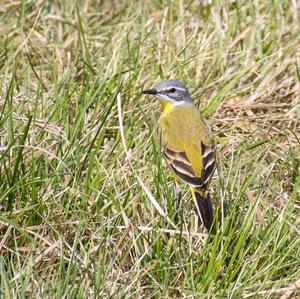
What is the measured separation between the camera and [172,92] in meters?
7.16

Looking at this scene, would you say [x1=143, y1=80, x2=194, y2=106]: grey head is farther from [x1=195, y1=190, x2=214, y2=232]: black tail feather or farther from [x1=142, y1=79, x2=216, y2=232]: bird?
[x1=195, y1=190, x2=214, y2=232]: black tail feather

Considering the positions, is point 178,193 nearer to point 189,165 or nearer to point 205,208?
point 189,165

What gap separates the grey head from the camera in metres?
7.15

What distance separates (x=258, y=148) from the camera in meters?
7.09

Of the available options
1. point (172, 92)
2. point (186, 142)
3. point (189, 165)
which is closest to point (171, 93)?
point (172, 92)

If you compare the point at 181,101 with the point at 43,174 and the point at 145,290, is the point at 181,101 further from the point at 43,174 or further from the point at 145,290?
the point at 145,290

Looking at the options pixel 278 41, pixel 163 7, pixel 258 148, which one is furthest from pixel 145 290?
pixel 163 7

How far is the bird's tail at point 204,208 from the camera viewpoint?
589cm

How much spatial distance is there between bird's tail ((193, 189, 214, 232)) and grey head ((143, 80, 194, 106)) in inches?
43.7

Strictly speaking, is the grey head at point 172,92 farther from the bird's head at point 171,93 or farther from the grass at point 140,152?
the grass at point 140,152

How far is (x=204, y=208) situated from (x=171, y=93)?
137 centimetres

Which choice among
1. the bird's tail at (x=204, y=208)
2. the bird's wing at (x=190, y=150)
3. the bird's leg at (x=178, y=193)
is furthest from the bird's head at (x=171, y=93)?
the bird's tail at (x=204, y=208)

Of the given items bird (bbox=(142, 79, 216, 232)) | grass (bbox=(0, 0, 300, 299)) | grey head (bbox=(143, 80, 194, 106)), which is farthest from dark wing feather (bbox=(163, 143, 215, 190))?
grey head (bbox=(143, 80, 194, 106))

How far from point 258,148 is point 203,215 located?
1.28 metres
